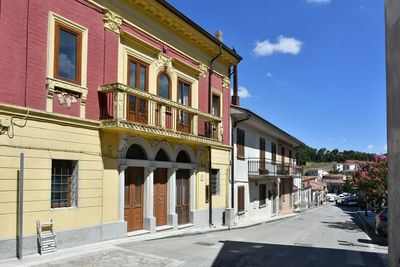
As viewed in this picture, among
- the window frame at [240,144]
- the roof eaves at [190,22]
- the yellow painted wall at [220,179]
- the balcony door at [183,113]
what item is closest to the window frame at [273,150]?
the window frame at [240,144]

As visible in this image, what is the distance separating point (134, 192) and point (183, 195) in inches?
128

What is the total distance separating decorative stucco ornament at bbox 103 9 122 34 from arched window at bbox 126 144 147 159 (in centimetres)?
370

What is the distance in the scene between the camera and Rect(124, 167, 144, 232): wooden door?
11602mm

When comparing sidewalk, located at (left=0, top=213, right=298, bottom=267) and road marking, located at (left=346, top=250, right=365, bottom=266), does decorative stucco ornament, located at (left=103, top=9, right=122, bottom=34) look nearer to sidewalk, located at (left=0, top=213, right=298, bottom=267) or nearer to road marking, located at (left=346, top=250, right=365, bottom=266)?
sidewalk, located at (left=0, top=213, right=298, bottom=267)

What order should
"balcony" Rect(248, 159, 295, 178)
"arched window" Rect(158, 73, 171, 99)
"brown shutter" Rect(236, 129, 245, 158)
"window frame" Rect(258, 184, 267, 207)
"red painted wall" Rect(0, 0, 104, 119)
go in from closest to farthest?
"red painted wall" Rect(0, 0, 104, 119)
"arched window" Rect(158, 73, 171, 99)
"brown shutter" Rect(236, 129, 245, 158)
"balcony" Rect(248, 159, 295, 178)
"window frame" Rect(258, 184, 267, 207)

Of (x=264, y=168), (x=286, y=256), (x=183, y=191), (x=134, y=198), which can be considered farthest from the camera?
(x=264, y=168)

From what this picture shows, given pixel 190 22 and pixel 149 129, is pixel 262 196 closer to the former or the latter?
pixel 190 22

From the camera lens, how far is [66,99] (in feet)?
30.7

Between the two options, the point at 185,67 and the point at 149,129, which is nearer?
the point at 149,129

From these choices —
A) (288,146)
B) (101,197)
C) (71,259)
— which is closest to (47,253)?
(71,259)

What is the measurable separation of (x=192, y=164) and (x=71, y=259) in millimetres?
7523

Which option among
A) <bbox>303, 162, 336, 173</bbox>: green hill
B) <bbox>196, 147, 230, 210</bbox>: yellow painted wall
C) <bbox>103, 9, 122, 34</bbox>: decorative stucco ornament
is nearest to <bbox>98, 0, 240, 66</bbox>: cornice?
<bbox>103, 9, 122, 34</bbox>: decorative stucco ornament

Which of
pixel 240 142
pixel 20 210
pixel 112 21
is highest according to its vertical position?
pixel 112 21

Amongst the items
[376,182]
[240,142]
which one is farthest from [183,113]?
[376,182]
